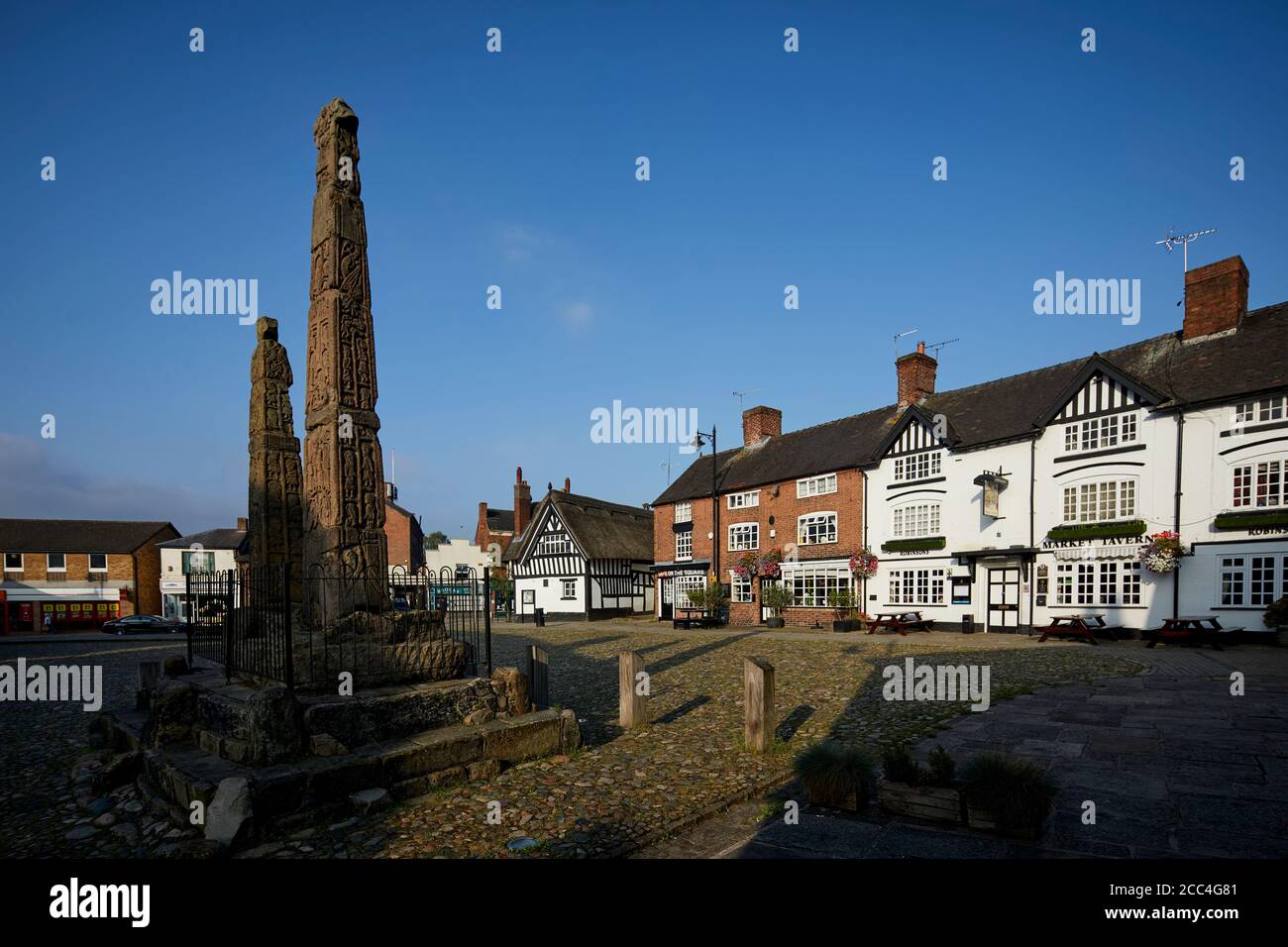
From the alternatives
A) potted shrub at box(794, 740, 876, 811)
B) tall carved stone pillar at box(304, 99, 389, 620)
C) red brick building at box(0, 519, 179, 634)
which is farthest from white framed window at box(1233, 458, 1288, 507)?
red brick building at box(0, 519, 179, 634)

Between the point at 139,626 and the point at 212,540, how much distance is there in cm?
1415

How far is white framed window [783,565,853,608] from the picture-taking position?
97.2 feet

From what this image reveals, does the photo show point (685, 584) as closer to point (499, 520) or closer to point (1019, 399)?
point (1019, 399)

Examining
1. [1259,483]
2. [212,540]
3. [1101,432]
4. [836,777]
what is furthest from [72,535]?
[1259,483]

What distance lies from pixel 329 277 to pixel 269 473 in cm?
535

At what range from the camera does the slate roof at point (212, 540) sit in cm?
4751

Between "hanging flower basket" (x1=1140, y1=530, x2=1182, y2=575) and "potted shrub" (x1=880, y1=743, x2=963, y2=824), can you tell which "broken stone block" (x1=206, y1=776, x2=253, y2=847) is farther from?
"hanging flower basket" (x1=1140, y1=530, x2=1182, y2=575)

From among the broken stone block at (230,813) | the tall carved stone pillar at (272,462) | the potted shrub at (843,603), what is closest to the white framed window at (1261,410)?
the potted shrub at (843,603)

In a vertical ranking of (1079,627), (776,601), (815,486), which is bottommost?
(776,601)

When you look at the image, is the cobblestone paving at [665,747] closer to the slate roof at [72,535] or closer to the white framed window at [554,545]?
the white framed window at [554,545]

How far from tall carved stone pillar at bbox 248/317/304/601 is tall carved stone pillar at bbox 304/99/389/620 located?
4.48 metres

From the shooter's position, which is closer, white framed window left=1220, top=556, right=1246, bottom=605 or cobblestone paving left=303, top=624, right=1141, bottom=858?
cobblestone paving left=303, top=624, right=1141, bottom=858

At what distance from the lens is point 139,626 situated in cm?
3644
